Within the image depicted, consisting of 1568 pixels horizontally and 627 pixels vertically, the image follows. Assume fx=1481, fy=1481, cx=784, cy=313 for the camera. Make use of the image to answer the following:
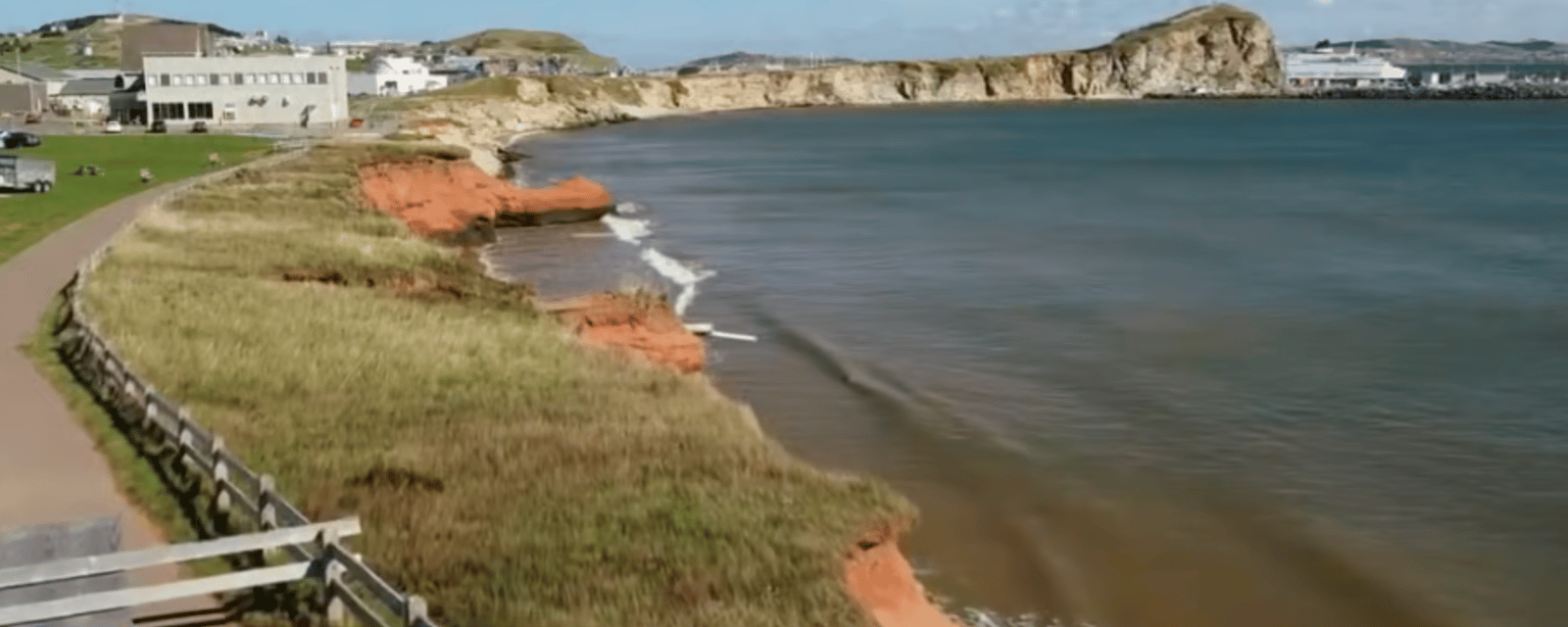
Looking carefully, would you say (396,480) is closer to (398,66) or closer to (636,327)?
(636,327)

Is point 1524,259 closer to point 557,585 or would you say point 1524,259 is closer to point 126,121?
point 557,585

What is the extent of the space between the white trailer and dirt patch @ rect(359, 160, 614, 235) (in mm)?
10912

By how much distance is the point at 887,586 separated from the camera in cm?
A: 1523

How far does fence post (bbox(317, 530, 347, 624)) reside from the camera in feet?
39.8

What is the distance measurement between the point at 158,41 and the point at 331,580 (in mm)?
141546

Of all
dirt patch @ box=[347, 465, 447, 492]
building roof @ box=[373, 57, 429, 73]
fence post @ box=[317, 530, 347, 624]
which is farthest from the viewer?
building roof @ box=[373, 57, 429, 73]

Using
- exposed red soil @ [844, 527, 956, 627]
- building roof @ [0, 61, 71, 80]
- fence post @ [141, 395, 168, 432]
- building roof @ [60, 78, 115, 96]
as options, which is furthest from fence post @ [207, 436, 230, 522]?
building roof @ [0, 61, 71, 80]

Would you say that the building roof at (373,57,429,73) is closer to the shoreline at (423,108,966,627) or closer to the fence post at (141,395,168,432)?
the fence post at (141,395,168,432)

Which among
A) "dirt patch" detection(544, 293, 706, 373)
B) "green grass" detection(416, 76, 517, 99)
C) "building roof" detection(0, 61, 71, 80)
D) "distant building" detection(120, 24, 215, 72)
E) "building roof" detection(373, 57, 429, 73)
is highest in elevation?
"distant building" detection(120, 24, 215, 72)

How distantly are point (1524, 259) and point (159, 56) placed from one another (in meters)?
88.7

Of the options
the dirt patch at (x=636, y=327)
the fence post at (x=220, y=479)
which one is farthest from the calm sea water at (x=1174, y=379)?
the fence post at (x=220, y=479)

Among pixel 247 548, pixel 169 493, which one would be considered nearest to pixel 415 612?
pixel 247 548

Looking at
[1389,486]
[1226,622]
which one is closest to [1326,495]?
[1389,486]

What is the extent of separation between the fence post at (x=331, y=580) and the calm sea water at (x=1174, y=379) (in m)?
7.95
